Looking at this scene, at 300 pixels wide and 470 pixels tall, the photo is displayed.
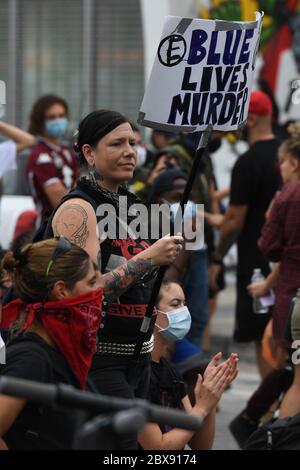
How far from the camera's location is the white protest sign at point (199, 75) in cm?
502

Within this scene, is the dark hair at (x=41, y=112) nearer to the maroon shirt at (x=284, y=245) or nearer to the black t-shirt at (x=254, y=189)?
the black t-shirt at (x=254, y=189)

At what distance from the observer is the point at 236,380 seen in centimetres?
964

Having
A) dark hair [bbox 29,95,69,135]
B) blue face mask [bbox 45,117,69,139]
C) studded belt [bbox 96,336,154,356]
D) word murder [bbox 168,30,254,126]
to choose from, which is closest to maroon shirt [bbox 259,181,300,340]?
word murder [bbox 168,30,254,126]

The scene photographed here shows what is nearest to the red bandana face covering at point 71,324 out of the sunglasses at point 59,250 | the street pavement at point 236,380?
the sunglasses at point 59,250

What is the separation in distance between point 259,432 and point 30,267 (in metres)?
1.58

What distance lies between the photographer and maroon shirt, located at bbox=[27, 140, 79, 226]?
28.6 ft

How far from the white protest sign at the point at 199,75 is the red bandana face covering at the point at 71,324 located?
1203 mm

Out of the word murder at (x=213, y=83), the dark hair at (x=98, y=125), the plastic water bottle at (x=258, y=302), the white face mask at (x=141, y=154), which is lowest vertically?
the plastic water bottle at (x=258, y=302)

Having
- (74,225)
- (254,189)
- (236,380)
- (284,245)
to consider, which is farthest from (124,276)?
(236,380)

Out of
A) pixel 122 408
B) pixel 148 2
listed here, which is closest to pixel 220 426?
pixel 122 408

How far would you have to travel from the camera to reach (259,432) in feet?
17.3

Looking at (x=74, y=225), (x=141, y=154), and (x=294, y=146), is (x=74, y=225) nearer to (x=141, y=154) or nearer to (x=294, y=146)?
(x=294, y=146)
